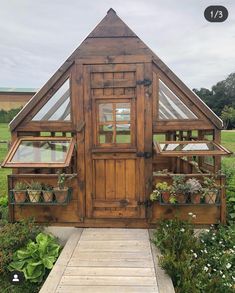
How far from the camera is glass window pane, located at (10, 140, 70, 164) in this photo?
4.84 m

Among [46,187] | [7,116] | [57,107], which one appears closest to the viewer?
[46,187]

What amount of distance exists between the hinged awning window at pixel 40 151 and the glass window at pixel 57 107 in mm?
357

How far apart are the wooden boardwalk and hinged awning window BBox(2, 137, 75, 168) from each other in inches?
51.0

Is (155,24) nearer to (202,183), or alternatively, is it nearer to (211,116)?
(211,116)

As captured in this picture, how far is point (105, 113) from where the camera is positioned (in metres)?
5.00

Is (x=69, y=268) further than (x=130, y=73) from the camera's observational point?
No

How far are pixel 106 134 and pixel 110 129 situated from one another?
109 mm

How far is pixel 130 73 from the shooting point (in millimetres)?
4910

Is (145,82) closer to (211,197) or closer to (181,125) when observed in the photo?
(181,125)

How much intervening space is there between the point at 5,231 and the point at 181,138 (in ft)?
11.9

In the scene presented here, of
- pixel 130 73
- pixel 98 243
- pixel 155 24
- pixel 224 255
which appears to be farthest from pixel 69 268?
pixel 155 24

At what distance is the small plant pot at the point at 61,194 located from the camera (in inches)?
183

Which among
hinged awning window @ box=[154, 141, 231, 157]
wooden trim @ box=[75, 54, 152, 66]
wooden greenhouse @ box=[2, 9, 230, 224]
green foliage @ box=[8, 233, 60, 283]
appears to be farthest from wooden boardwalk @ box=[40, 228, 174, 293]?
wooden trim @ box=[75, 54, 152, 66]

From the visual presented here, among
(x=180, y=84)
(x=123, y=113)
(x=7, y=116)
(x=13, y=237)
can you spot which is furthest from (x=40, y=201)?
(x=7, y=116)
